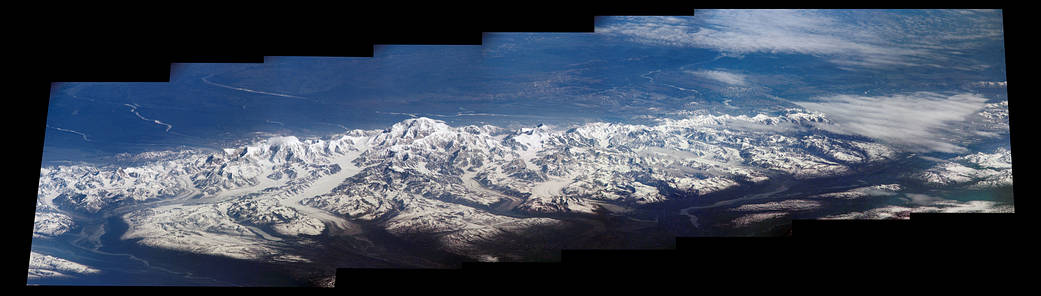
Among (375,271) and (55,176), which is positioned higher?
(55,176)

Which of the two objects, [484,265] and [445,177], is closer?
[484,265]

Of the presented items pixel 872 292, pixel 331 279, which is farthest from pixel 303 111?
pixel 872 292

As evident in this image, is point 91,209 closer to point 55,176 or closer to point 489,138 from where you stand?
point 55,176

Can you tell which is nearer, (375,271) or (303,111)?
(375,271)

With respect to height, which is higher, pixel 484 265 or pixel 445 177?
pixel 445 177

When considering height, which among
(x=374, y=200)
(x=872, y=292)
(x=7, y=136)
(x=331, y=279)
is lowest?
(x=331, y=279)

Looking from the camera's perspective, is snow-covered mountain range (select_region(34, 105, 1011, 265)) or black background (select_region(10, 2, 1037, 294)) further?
snow-covered mountain range (select_region(34, 105, 1011, 265))

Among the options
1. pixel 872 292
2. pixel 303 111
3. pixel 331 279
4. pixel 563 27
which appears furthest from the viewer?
pixel 303 111

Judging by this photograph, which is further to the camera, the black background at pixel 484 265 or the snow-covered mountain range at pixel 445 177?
the snow-covered mountain range at pixel 445 177
